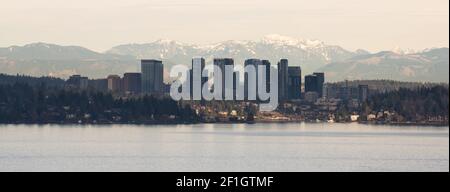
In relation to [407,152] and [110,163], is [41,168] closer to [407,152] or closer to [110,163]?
[110,163]

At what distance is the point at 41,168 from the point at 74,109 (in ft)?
432

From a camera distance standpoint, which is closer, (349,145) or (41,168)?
(41,168)

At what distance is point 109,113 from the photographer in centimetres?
19875
